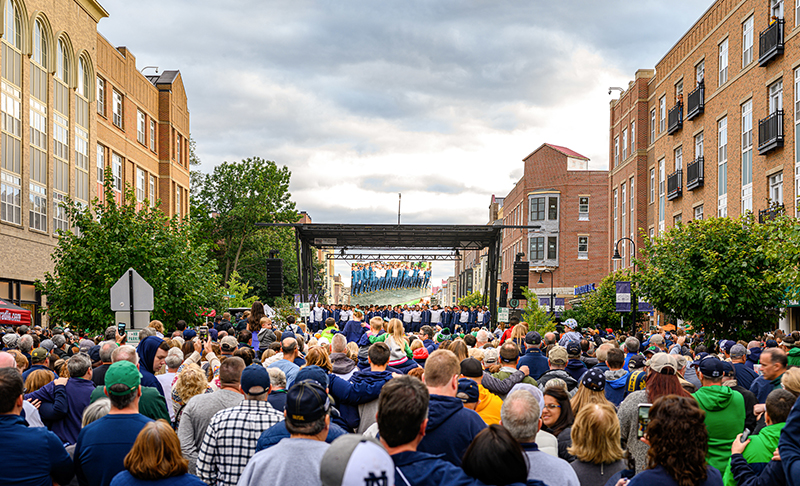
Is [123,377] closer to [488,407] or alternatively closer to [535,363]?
[488,407]

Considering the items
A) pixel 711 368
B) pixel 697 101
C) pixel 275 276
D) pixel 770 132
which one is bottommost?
pixel 711 368

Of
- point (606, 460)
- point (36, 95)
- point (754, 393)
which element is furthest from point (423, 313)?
point (606, 460)

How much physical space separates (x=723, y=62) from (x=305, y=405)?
32.6 metres

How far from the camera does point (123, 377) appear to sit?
4785mm

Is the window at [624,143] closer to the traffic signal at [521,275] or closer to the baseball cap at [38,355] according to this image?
the traffic signal at [521,275]

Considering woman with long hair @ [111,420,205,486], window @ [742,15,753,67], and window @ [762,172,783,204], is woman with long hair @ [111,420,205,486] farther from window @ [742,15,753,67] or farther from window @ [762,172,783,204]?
window @ [742,15,753,67]

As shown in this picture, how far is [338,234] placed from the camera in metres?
34.5

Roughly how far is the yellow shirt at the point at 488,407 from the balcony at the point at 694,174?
99.9 ft

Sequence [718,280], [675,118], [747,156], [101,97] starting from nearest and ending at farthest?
[718,280], [747,156], [675,118], [101,97]

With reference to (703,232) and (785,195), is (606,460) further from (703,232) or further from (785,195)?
(785,195)

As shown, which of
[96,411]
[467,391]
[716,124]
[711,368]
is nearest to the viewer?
[96,411]

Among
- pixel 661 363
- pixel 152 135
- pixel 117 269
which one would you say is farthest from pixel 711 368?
pixel 152 135

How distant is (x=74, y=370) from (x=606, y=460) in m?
5.02

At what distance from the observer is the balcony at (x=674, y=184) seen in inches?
1425
